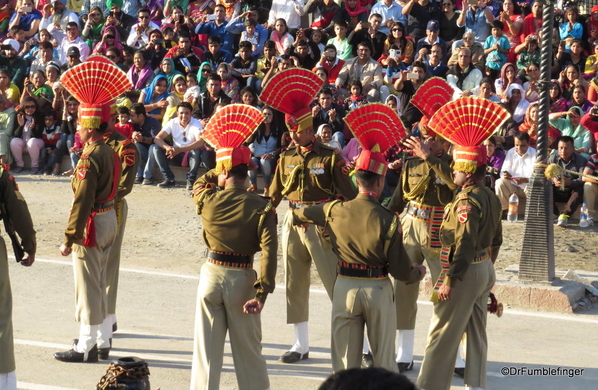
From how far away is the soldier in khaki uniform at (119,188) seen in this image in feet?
26.7

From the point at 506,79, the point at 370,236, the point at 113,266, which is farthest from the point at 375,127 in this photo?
the point at 506,79

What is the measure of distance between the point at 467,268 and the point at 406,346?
57.9 inches

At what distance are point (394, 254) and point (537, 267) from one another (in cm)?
373

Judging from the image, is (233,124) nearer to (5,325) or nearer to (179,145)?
(5,325)

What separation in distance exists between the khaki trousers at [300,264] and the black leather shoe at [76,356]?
1.70 meters

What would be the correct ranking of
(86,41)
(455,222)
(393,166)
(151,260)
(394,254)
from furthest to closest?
(86,41) → (393,166) → (151,260) → (455,222) → (394,254)

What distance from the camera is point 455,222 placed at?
662cm

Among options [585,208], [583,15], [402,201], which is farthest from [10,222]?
[583,15]

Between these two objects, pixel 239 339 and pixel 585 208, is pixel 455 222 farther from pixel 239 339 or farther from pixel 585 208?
pixel 585 208

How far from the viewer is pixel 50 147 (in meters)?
16.1

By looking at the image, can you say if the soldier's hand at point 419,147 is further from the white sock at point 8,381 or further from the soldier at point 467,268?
the white sock at point 8,381

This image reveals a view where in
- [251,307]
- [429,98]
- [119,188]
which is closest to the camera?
[251,307]

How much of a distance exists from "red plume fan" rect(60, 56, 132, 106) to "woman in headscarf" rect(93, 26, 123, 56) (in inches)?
415

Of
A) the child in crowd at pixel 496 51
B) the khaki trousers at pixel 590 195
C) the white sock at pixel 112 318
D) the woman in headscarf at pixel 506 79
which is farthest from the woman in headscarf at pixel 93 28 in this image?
Result: the white sock at pixel 112 318
